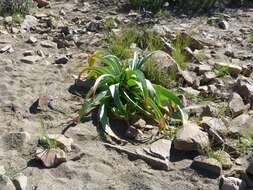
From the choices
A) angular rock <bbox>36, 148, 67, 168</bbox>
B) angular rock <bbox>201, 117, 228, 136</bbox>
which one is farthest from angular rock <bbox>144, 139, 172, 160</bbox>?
angular rock <bbox>36, 148, 67, 168</bbox>

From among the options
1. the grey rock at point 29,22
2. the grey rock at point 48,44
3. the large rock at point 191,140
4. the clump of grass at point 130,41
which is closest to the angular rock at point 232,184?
the large rock at point 191,140

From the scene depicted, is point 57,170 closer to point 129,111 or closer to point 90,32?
point 129,111

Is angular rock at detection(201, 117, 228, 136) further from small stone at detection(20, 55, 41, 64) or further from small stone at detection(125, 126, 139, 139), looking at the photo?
small stone at detection(20, 55, 41, 64)

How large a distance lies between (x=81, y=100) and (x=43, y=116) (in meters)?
0.40

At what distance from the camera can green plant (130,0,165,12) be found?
670 centimetres

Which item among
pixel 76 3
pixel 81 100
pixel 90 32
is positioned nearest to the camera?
pixel 81 100

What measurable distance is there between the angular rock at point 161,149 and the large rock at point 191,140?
7 centimetres

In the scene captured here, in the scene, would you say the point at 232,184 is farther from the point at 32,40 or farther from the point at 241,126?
the point at 32,40

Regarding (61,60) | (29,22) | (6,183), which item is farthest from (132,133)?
(29,22)

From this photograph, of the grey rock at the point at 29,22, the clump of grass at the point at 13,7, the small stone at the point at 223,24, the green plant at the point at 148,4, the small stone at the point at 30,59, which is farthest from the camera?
the green plant at the point at 148,4

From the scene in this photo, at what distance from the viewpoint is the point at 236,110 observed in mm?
4320

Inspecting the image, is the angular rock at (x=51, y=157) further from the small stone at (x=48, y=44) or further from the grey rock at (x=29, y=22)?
the grey rock at (x=29, y=22)

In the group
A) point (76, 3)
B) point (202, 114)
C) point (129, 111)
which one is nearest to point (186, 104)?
point (202, 114)

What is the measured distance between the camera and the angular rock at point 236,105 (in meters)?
4.32
